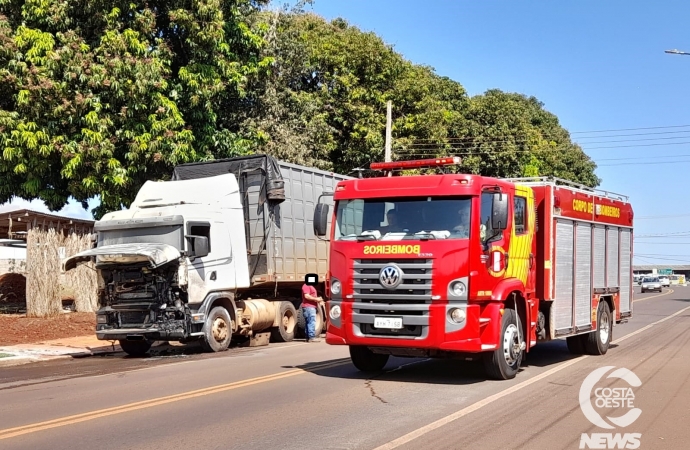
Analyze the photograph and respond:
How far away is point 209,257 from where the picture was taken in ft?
51.0

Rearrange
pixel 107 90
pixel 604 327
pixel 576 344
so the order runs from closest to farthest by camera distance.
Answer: pixel 576 344 < pixel 604 327 < pixel 107 90

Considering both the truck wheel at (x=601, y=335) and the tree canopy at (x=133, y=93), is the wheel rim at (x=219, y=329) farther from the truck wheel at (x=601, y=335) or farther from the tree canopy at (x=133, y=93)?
the truck wheel at (x=601, y=335)

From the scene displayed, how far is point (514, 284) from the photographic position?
10570 mm

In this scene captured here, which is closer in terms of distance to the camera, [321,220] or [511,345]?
[511,345]

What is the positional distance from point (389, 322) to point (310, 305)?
836cm

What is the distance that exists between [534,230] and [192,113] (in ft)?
42.3

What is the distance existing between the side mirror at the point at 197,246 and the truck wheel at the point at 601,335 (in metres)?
7.44

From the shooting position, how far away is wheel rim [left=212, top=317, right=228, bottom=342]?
51.6 feet

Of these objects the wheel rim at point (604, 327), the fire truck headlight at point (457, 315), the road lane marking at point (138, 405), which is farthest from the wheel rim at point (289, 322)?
the fire truck headlight at point (457, 315)

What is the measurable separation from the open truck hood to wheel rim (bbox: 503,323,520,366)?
6.74 metres

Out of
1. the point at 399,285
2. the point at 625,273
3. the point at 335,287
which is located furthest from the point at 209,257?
the point at 625,273

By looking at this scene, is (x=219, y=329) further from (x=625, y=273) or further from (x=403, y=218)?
(x=625, y=273)

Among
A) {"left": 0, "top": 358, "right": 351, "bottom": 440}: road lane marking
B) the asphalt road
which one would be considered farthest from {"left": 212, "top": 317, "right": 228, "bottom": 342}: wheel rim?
{"left": 0, "top": 358, "right": 351, "bottom": 440}: road lane marking

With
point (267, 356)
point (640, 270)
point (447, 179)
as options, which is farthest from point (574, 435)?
point (640, 270)
